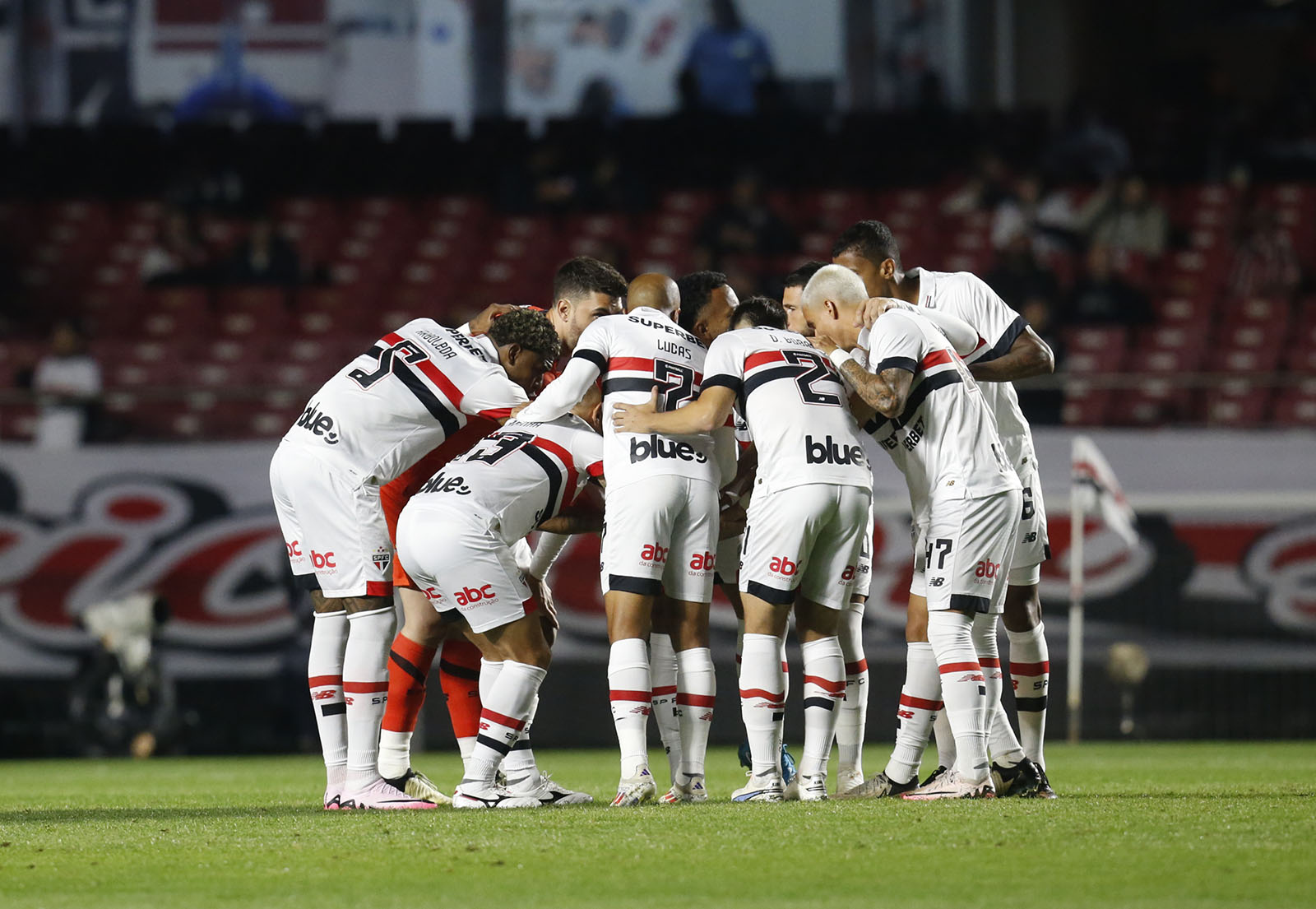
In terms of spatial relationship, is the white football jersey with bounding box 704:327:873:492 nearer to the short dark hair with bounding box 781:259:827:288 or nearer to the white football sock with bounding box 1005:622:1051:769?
the short dark hair with bounding box 781:259:827:288

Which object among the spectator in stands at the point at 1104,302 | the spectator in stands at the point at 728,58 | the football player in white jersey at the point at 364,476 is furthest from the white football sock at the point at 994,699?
the spectator in stands at the point at 728,58

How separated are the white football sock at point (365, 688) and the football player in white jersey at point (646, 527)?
1023 millimetres

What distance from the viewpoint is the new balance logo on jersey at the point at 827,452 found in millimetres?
6965

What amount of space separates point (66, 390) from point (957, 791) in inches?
402

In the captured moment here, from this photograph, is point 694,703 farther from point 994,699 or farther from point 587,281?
point 587,281

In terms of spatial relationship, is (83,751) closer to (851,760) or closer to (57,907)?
(851,760)

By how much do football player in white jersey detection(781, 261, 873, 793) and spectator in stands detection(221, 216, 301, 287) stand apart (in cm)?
1072

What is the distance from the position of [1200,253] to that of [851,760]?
38.9 ft

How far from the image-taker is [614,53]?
24.3m

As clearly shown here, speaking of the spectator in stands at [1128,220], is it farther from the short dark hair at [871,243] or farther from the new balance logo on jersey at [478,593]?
the new balance logo on jersey at [478,593]

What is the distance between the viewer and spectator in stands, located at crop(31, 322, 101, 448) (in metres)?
13.3

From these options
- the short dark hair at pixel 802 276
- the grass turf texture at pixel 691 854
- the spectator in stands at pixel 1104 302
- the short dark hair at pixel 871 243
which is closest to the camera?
the grass turf texture at pixel 691 854

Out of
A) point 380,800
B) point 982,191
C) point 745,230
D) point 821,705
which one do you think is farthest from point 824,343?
point 982,191

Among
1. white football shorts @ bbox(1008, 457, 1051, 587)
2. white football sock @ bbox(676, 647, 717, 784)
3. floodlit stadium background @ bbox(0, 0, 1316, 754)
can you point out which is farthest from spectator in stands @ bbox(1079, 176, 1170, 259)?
white football sock @ bbox(676, 647, 717, 784)
